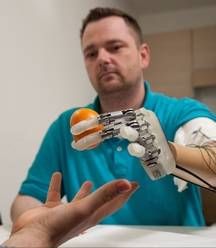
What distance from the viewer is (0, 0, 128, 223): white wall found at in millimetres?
1236

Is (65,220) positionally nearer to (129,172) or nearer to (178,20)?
(129,172)

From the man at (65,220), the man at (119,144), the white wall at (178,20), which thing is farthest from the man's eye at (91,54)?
the white wall at (178,20)

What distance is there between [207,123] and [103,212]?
15.1 inches

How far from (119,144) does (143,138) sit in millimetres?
413

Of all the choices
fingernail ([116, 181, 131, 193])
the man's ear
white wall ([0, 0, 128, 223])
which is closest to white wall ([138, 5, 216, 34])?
white wall ([0, 0, 128, 223])

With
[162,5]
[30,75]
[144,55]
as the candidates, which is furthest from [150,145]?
[162,5]

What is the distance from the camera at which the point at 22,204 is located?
0.94 metres

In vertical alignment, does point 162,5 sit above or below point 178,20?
above

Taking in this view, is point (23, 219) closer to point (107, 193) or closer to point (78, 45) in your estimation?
point (107, 193)

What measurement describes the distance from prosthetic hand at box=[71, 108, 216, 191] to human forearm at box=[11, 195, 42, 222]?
34cm

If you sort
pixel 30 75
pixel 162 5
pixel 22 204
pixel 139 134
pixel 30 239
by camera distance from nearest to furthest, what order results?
pixel 30 239, pixel 139 134, pixel 22 204, pixel 30 75, pixel 162 5

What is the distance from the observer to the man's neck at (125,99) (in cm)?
106

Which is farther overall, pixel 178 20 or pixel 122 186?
pixel 178 20

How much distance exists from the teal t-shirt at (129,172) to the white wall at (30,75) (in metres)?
0.22
